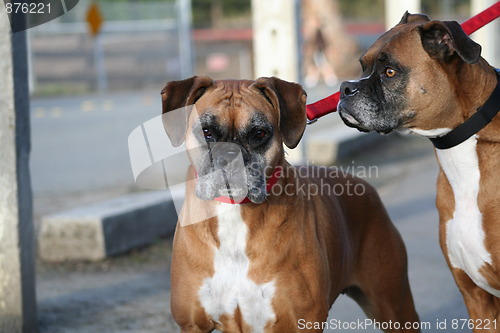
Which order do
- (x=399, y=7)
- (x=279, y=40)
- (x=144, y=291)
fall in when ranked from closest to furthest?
(x=144, y=291), (x=279, y=40), (x=399, y=7)

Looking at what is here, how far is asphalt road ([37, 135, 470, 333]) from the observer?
5043 millimetres

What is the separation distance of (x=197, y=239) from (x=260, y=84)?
78 cm

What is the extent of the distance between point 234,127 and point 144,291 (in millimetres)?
2385

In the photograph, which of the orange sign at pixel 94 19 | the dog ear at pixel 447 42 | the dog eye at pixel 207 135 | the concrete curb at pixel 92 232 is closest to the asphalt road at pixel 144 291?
the concrete curb at pixel 92 232

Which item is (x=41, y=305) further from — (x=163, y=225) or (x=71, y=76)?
(x=71, y=76)

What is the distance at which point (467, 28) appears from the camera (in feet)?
14.0

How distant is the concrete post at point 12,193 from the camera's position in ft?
15.0

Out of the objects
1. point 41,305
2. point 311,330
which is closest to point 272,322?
point 311,330

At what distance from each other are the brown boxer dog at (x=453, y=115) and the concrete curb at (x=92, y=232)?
299 cm

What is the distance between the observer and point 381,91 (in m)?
3.80

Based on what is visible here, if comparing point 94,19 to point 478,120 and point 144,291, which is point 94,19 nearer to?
point 144,291

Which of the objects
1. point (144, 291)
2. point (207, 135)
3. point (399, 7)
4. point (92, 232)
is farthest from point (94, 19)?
point (207, 135)

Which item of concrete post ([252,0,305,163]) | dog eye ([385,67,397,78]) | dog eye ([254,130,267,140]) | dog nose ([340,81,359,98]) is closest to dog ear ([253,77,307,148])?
dog eye ([254,130,267,140])

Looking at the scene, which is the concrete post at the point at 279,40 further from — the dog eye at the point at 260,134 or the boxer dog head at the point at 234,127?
the dog eye at the point at 260,134
